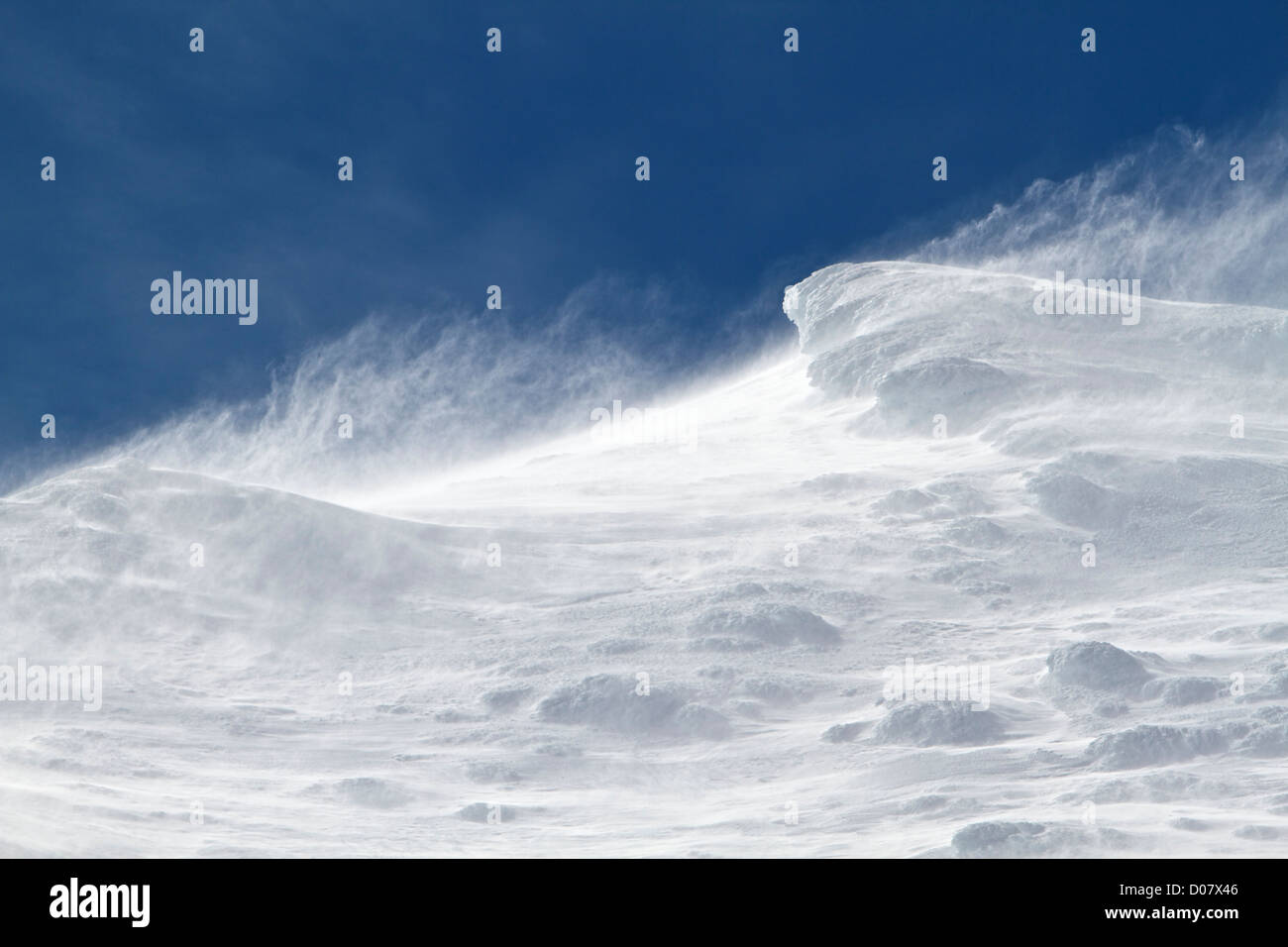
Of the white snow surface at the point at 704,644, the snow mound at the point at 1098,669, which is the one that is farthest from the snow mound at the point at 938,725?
the snow mound at the point at 1098,669

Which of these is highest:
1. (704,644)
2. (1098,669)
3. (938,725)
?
(704,644)

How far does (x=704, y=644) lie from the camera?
33.5 metres

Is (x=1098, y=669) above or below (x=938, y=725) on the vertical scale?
above

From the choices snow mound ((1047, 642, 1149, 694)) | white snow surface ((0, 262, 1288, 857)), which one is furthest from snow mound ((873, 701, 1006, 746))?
snow mound ((1047, 642, 1149, 694))

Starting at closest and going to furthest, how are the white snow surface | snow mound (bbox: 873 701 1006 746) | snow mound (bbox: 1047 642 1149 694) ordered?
the white snow surface
snow mound (bbox: 873 701 1006 746)
snow mound (bbox: 1047 642 1149 694)

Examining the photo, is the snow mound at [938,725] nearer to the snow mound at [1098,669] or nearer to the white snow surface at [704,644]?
the white snow surface at [704,644]

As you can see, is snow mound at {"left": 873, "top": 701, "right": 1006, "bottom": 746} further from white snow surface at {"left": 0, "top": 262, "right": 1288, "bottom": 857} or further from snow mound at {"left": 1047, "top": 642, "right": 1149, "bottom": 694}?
snow mound at {"left": 1047, "top": 642, "right": 1149, "bottom": 694}

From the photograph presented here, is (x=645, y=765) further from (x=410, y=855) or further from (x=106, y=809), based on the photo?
(x=106, y=809)

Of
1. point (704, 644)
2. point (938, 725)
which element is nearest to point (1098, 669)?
point (938, 725)

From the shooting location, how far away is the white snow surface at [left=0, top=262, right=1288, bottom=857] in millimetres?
24578

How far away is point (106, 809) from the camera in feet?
80.2

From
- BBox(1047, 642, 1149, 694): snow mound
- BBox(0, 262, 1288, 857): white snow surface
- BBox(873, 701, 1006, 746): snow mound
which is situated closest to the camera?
BBox(0, 262, 1288, 857): white snow surface

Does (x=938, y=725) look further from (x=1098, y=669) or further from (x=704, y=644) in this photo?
(x=704, y=644)

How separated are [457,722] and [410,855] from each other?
7.65m
